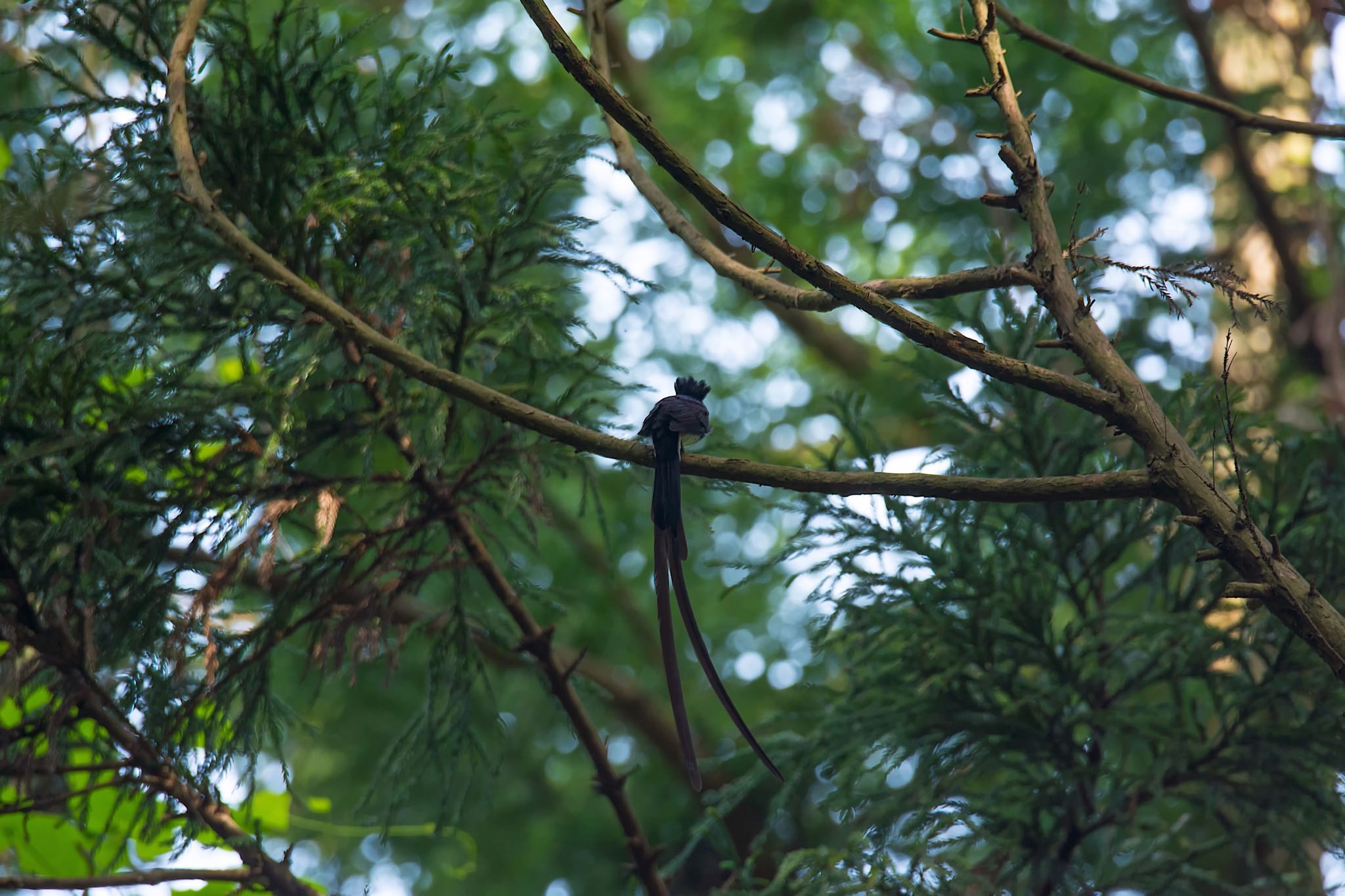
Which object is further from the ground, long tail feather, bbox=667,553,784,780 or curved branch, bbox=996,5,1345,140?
curved branch, bbox=996,5,1345,140

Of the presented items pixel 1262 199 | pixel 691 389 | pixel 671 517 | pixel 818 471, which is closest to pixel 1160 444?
pixel 818 471

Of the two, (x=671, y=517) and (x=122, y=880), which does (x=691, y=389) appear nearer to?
(x=671, y=517)

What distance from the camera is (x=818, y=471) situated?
7.48 ft

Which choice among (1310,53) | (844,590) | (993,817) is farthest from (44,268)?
(1310,53)

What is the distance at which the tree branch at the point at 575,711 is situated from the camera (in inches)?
116

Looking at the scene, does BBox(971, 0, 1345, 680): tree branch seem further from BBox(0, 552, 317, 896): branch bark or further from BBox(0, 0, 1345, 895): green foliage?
BBox(0, 552, 317, 896): branch bark

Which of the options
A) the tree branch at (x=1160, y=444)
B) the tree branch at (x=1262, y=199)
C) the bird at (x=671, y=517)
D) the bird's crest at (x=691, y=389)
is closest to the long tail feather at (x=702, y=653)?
the bird at (x=671, y=517)

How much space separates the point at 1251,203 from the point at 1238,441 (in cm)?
442

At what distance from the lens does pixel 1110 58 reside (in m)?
7.69

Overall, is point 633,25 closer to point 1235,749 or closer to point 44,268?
point 44,268

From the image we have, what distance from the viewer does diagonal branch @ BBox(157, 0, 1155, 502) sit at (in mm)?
2154

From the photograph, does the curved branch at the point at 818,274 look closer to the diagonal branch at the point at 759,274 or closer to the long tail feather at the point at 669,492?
the diagonal branch at the point at 759,274

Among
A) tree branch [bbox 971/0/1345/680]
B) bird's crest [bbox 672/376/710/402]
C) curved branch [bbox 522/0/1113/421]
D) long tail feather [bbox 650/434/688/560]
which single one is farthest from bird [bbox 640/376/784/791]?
tree branch [bbox 971/0/1345/680]


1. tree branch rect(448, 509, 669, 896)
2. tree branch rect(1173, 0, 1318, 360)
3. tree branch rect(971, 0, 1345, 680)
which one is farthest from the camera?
tree branch rect(1173, 0, 1318, 360)
